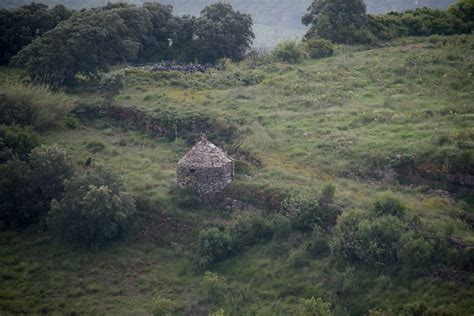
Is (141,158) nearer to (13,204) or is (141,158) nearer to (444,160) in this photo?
(13,204)

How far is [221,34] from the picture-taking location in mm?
45062

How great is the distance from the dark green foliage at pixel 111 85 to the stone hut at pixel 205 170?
1194cm

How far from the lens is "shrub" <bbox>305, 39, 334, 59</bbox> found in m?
42.2

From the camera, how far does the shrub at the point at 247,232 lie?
22734 mm

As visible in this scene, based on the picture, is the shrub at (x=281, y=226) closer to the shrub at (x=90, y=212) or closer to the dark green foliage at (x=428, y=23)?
the shrub at (x=90, y=212)

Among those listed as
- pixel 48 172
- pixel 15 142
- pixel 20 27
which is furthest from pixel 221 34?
pixel 48 172

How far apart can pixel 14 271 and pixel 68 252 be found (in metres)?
2.25

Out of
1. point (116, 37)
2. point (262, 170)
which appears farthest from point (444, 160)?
point (116, 37)

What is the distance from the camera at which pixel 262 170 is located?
86.0 feet

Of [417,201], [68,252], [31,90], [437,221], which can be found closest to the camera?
[437,221]

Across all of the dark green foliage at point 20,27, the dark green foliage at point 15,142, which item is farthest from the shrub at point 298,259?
the dark green foliage at point 20,27

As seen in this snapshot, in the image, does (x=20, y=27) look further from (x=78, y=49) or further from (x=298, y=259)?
(x=298, y=259)

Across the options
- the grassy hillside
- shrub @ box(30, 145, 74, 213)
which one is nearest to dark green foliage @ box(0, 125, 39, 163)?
shrub @ box(30, 145, 74, 213)

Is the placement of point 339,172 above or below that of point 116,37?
below
